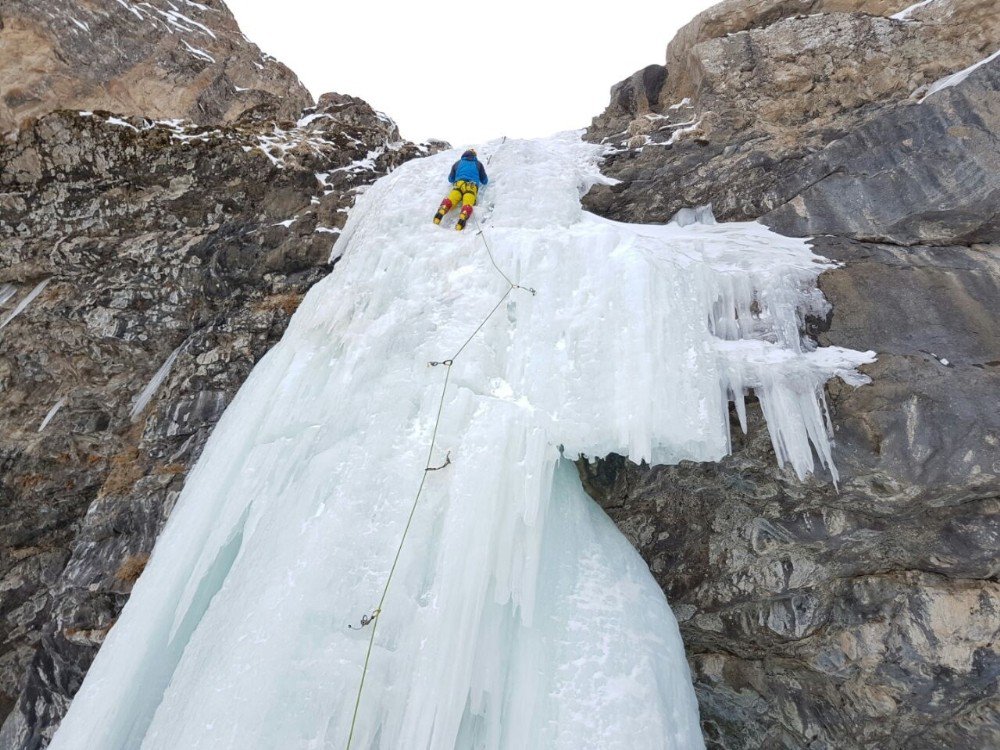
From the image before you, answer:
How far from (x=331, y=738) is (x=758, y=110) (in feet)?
28.8

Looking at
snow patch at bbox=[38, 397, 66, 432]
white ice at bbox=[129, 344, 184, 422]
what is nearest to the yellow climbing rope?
white ice at bbox=[129, 344, 184, 422]

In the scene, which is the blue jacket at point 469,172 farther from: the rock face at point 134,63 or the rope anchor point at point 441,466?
the rock face at point 134,63

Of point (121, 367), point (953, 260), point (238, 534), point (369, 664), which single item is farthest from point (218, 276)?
point (953, 260)

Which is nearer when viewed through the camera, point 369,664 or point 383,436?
point 369,664

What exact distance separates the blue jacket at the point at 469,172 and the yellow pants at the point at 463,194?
0.41 ft

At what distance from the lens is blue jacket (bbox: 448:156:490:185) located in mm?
6395

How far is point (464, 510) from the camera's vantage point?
130 inches

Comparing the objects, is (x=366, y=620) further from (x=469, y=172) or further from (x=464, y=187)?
(x=469, y=172)

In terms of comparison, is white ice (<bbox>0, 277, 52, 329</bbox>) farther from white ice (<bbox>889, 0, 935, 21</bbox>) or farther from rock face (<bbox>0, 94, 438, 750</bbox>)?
white ice (<bbox>889, 0, 935, 21</bbox>)

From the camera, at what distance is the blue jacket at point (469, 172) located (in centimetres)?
639

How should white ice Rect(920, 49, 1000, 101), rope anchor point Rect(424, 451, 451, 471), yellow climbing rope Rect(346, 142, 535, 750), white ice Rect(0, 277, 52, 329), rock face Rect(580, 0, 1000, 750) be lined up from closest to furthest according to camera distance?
yellow climbing rope Rect(346, 142, 535, 750) → rope anchor point Rect(424, 451, 451, 471) → rock face Rect(580, 0, 1000, 750) → white ice Rect(920, 49, 1000, 101) → white ice Rect(0, 277, 52, 329)

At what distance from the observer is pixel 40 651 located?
18.6ft

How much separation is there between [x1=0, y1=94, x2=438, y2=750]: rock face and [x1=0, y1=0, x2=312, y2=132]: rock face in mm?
3796

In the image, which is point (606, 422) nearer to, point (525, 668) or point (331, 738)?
point (525, 668)
